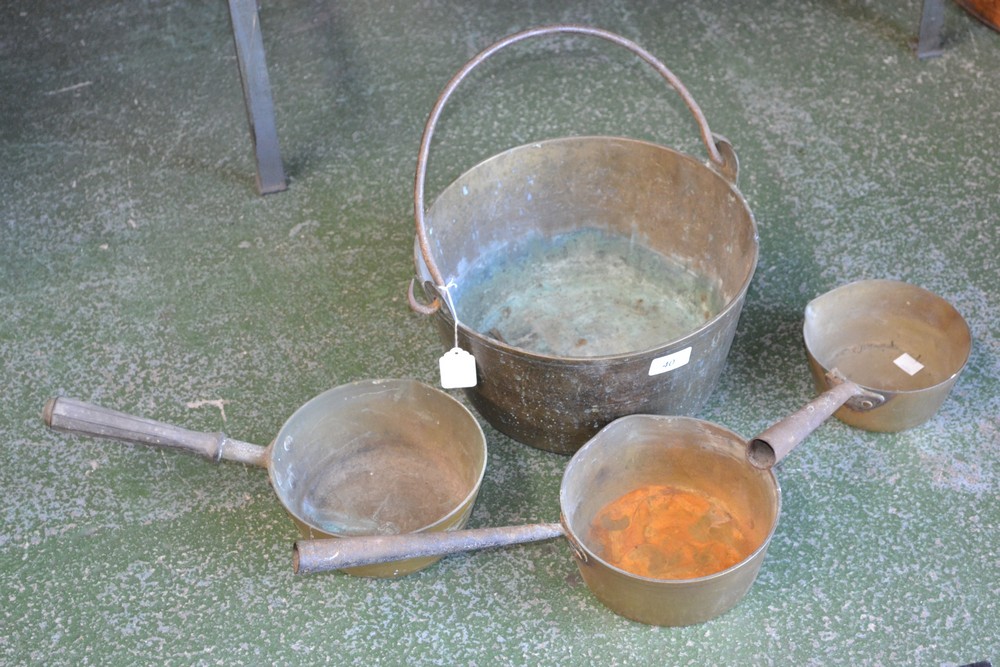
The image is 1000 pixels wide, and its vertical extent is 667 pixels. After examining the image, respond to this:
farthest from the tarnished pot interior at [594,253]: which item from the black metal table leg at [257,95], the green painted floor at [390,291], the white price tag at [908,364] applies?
the black metal table leg at [257,95]

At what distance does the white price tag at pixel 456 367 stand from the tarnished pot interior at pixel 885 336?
608 millimetres

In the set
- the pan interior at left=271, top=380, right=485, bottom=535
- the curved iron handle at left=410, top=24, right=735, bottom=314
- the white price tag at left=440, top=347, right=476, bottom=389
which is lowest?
the pan interior at left=271, top=380, right=485, bottom=535

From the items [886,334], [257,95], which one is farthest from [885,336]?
[257,95]

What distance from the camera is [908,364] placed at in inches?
85.9

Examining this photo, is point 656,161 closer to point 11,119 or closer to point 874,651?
point 874,651

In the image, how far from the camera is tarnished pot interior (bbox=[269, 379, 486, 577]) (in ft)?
6.52

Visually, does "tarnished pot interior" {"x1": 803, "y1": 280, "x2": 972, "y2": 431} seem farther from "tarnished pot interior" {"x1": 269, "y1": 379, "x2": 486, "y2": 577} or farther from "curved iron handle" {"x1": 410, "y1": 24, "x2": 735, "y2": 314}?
"tarnished pot interior" {"x1": 269, "y1": 379, "x2": 486, "y2": 577}

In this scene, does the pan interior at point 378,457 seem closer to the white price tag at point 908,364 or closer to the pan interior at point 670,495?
the pan interior at point 670,495

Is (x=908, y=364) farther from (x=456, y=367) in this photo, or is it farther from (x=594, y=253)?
(x=456, y=367)

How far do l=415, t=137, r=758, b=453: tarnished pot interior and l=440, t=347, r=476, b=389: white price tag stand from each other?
55mm

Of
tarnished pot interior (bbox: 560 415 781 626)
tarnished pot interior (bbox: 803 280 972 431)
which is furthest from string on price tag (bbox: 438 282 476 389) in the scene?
tarnished pot interior (bbox: 803 280 972 431)

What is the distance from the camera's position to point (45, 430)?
7.12 feet

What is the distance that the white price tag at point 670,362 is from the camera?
72.9 inches

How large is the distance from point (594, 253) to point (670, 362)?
1.87 feet
